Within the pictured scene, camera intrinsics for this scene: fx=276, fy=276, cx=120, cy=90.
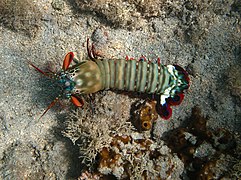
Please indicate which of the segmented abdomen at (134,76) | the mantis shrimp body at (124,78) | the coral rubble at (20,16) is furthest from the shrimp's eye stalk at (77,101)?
the coral rubble at (20,16)

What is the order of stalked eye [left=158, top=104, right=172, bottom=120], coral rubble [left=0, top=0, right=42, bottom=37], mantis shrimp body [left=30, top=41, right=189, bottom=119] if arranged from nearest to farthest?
mantis shrimp body [left=30, top=41, right=189, bottom=119]
coral rubble [left=0, top=0, right=42, bottom=37]
stalked eye [left=158, top=104, right=172, bottom=120]

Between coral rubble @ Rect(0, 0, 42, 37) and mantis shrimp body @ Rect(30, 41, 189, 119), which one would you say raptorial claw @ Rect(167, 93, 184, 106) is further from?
coral rubble @ Rect(0, 0, 42, 37)

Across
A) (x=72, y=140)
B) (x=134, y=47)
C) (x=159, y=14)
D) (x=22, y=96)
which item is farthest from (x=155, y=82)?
(x=22, y=96)

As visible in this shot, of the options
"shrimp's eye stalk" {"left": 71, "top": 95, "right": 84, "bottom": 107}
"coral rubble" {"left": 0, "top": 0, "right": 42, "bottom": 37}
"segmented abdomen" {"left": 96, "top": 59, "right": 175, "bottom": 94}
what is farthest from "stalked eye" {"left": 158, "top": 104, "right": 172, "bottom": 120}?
"coral rubble" {"left": 0, "top": 0, "right": 42, "bottom": 37}

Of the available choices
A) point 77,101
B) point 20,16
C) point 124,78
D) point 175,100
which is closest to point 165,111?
point 175,100

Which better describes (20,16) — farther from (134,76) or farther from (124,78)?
(134,76)

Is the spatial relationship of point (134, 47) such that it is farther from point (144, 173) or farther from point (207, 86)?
point (144, 173)

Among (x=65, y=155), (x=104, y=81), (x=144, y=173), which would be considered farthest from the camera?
(x=65, y=155)
